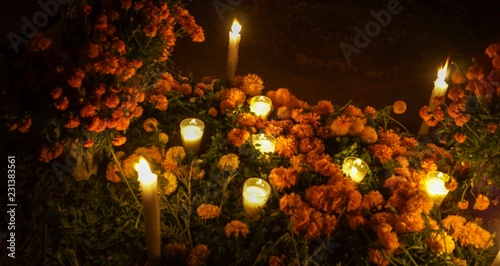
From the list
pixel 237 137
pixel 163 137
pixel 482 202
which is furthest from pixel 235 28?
pixel 482 202

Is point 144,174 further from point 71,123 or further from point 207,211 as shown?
point 207,211

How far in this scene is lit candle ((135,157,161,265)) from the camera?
167cm

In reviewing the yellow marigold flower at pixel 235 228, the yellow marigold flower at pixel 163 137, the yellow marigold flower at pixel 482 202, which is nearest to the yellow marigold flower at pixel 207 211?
the yellow marigold flower at pixel 235 228

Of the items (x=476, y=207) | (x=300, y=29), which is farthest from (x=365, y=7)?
(x=476, y=207)

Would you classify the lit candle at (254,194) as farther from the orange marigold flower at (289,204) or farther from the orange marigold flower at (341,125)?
the orange marigold flower at (341,125)

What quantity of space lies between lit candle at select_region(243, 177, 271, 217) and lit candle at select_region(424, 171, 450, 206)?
99 centimetres

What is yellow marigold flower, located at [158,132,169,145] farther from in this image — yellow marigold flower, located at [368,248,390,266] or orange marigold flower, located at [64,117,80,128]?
yellow marigold flower, located at [368,248,390,266]

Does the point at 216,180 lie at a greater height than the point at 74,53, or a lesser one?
lesser

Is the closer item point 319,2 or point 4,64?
point 4,64

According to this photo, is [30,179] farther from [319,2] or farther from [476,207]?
[319,2]

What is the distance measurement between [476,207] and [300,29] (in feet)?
9.88

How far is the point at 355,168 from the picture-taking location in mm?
2561

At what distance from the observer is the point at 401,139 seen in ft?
10.2

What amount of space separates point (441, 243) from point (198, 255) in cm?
127
